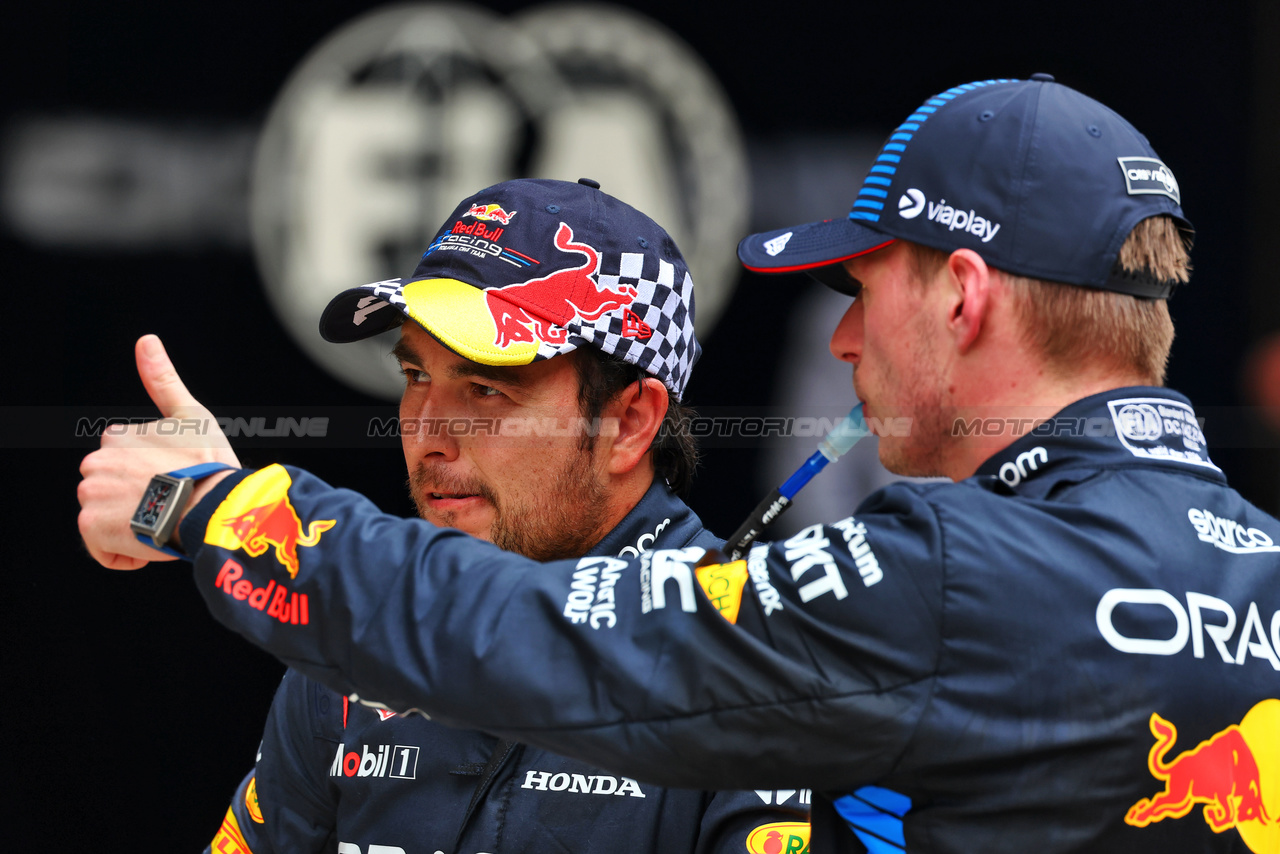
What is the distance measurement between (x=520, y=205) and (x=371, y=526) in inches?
32.5

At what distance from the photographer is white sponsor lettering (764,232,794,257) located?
1439 millimetres

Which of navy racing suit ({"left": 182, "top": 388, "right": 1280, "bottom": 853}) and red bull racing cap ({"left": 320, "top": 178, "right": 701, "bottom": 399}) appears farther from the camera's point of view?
red bull racing cap ({"left": 320, "top": 178, "right": 701, "bottom": 399})

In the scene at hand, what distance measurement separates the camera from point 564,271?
5.69ft

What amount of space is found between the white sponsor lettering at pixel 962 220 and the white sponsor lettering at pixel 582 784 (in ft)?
2.59

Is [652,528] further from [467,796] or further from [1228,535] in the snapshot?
[1228,535]

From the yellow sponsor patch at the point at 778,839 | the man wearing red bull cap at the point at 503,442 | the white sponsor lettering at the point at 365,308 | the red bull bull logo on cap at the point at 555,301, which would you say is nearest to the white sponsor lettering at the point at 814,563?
the yellow sponsor patch at the point at 778,839

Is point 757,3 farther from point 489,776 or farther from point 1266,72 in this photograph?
point 489,776

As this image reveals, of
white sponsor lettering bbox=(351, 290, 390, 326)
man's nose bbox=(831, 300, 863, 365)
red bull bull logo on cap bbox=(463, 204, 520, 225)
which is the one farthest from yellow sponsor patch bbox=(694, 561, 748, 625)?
white sponsor lettering bbox=(351, 290, 390, 326)

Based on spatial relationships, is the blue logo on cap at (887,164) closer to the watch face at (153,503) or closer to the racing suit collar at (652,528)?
the racing suit collar at (652,528)

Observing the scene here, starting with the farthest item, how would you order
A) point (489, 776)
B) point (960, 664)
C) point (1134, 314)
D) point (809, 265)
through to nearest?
point (489, 776)
point (809, 265)
point (1134, 314)
point (960, 664)

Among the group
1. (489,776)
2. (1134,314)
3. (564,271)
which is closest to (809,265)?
(1134,314)

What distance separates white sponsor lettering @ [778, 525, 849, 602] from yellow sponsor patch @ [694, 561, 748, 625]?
0.05m

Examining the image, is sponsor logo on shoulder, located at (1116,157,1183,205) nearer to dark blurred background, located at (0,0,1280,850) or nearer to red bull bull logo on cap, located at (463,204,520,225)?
red bull bull logo on cap, located at (463,204,520,225)

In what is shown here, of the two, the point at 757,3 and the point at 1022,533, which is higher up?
the point at 757,3
